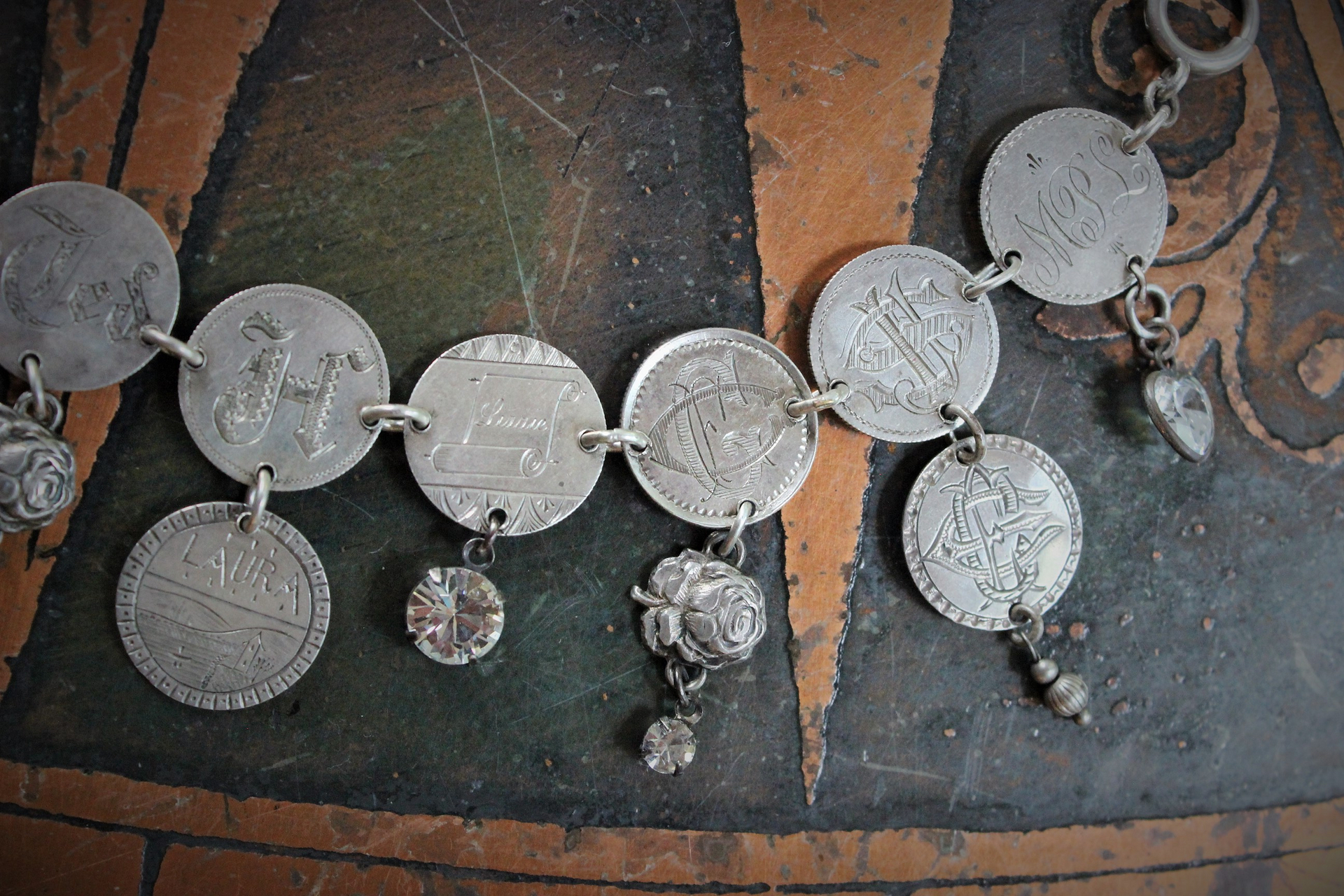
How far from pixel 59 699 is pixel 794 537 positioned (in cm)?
106

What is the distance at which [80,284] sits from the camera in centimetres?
122

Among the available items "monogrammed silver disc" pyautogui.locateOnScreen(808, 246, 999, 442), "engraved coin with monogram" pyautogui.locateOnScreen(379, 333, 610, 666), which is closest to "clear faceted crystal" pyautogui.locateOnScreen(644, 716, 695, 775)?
"engraved coin with monogram" pyautogui.locateOnScreen(379, 333, 610, 666)

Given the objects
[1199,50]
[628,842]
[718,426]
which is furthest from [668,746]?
[1199,50]

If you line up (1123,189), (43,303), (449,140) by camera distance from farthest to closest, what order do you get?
(1123,189)
(449,140)
(43,303)

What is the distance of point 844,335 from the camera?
1376 mm

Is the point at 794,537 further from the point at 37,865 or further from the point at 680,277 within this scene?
the point at 37,865

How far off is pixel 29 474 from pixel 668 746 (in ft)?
2.92

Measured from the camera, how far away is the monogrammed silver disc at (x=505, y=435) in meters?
1.26

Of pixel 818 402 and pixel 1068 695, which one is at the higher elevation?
pixel 818 402

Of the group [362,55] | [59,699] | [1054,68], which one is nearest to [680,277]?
[362,55]

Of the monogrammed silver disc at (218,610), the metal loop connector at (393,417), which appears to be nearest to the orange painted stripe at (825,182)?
the metal loop connector at (393,417)

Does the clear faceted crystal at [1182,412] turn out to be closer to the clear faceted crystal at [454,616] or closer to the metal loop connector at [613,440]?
the metal loop connector at [613,440]

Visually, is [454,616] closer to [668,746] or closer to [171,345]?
[668,746]

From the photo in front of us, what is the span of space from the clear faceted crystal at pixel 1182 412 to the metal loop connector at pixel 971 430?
29cm
